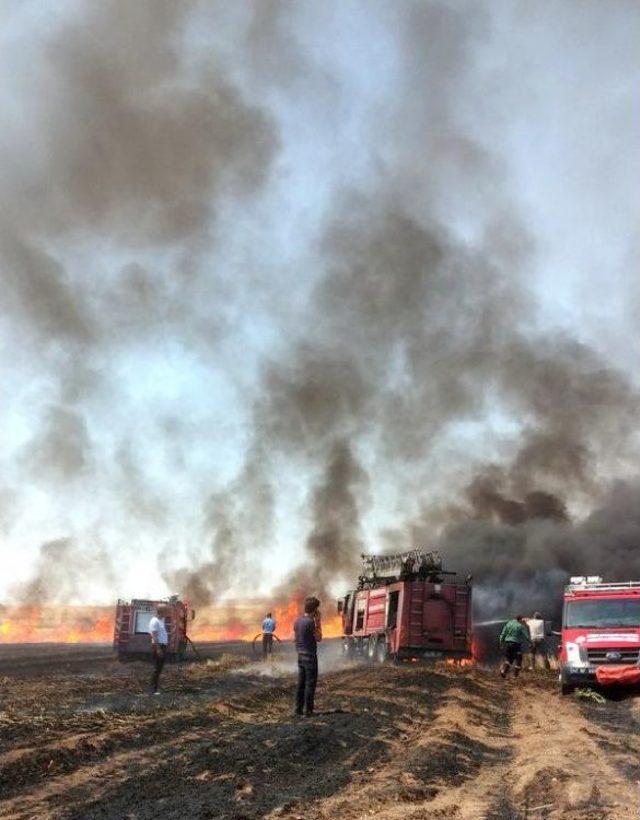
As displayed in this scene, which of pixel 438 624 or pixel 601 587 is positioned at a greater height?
pixel 601 587

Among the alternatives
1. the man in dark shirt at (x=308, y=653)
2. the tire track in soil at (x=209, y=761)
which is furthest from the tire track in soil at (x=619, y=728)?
the man in dark shirt at (x=308, y=653)

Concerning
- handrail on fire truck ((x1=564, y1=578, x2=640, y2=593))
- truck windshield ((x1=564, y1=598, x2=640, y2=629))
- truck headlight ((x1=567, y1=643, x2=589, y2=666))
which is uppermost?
handrail on fire truck ((x1=564, y1=578, x2=640, y2=593))

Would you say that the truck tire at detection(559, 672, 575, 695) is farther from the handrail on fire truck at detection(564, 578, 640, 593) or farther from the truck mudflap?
the handrail on fire truck at detection(564, 578, 640, 593)

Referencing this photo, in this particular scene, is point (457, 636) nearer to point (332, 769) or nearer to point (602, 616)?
point (602, 616)

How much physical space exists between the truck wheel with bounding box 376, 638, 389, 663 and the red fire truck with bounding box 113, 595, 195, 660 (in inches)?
301

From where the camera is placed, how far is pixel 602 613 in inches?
688

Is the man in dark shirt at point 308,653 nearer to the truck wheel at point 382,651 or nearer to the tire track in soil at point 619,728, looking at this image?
the tire track in soil at point 619,728

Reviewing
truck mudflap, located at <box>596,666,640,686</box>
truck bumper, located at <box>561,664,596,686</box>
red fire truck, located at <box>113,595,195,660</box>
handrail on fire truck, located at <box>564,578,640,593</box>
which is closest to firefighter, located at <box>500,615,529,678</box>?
handrail on fire truck, located at <box>564,578,640,593</box>

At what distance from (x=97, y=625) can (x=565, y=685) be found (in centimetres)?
4899

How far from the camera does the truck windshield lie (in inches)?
673

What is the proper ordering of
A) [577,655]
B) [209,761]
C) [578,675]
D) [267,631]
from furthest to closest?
[267,631] → [577,655] → [578,675] → [209,761]

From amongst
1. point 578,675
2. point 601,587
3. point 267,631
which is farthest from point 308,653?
point 267,631

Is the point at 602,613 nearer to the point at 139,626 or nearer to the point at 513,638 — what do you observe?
the point at 513,638

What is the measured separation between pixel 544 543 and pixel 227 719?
33435 mm
